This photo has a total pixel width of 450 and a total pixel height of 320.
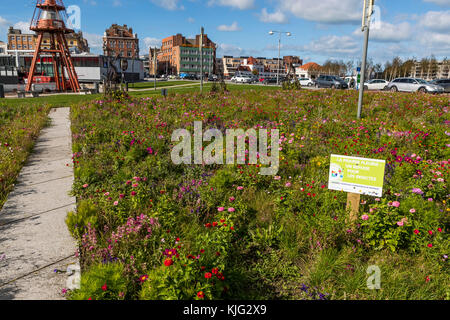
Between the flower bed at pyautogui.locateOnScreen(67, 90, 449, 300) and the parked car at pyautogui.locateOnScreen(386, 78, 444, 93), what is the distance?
23413 millimetres

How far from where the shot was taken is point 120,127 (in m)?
8.73

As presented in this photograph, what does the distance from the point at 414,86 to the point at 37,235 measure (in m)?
31.0

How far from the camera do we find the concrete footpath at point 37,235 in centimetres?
278

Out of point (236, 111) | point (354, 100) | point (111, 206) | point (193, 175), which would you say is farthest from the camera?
point (354, 100)

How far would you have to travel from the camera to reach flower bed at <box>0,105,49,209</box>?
526 centimetres

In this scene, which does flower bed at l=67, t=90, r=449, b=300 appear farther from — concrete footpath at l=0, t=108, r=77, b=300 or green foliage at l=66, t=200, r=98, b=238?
concrete footpath at l=0, t=108, r=77, b=300

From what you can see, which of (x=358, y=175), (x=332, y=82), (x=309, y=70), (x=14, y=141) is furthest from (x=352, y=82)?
(x=309, y=70)

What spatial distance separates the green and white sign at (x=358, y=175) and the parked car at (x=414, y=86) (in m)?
27.3

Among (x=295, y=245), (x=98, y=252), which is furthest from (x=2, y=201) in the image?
(x=295, y=245)

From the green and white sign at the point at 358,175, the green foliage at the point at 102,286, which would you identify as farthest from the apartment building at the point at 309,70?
the green foliage at the point at 102,286

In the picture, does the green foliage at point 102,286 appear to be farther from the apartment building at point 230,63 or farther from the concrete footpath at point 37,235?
the apartment building at point 230,63

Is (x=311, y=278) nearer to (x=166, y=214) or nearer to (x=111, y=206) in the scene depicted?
(x=166, y=214)

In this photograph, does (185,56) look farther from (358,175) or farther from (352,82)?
(358,175)

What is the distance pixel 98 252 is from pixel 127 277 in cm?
59
